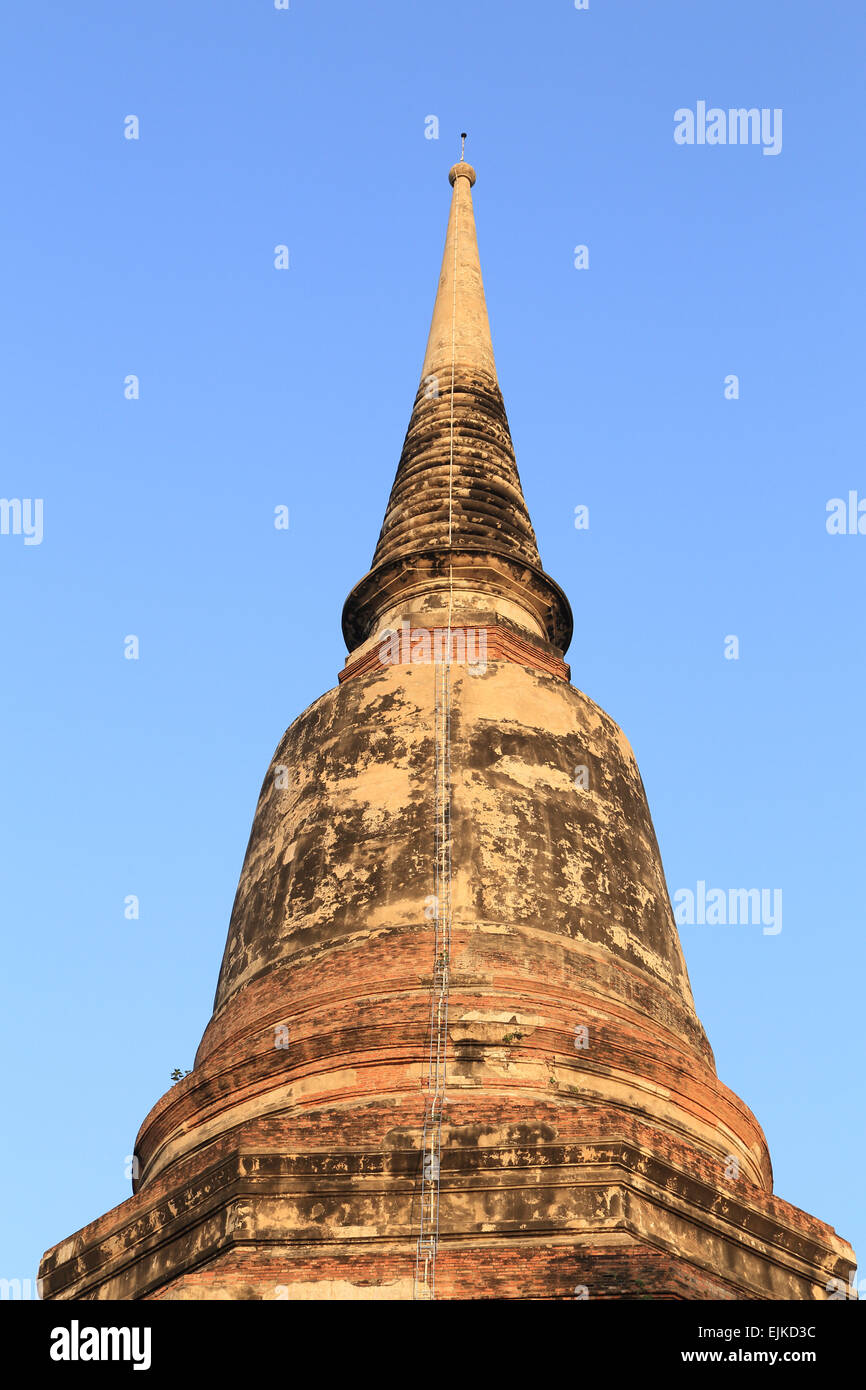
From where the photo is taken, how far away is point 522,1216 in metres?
10.4

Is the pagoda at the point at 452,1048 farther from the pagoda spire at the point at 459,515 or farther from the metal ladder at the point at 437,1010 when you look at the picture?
the pagoda spire at the point at 459,515

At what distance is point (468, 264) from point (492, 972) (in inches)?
450
